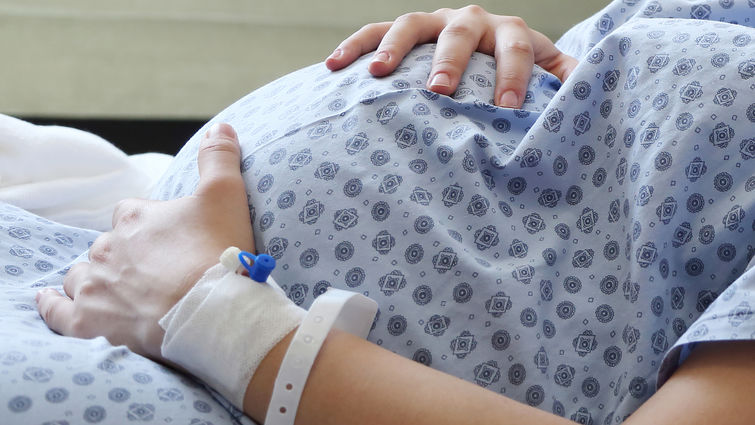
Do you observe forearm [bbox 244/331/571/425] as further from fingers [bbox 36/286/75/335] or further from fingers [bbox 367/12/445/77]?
fingers [bbox 367/12/445/77]

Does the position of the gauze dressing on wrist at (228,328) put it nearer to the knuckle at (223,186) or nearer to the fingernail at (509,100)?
the knuckle at (223,186)

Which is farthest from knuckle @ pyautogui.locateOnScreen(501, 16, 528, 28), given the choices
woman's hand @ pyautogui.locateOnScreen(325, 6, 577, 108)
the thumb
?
→ the thumb

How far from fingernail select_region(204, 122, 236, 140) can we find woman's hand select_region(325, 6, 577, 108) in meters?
0.13

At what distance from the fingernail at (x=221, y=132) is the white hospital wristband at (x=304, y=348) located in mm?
219

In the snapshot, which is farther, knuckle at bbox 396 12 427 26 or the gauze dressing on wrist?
knuckle at bbox 396 12 427 26

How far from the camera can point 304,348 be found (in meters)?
0.53

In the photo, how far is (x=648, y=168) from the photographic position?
1.97ft

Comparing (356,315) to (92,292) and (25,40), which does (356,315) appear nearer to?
(92,292)

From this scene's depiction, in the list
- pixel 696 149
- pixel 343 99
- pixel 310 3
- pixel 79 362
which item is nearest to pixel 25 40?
pixel 310 3

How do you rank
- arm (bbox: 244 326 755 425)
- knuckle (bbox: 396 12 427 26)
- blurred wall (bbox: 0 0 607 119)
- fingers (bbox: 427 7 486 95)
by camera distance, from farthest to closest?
blurred wall (bbox: 0 0 607 119) → knuckle (bbox: 396 12 427 26) → fingers (bbox: 427 7 486 95) → arm (bbox: 244 326 755 425)

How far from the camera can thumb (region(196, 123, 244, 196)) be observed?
25.6 inches

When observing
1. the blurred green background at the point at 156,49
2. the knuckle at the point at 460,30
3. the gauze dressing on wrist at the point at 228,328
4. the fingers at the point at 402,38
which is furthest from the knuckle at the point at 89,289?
the blurred green background at the point at 156,49

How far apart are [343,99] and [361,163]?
88 millimetres

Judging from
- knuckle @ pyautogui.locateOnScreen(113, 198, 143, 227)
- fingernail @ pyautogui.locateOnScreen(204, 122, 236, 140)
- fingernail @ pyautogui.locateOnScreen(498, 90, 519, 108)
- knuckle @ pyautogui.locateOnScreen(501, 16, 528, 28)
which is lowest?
knuckle @ pyautogui.locateOnScreen(113, 198, 143, 227)
